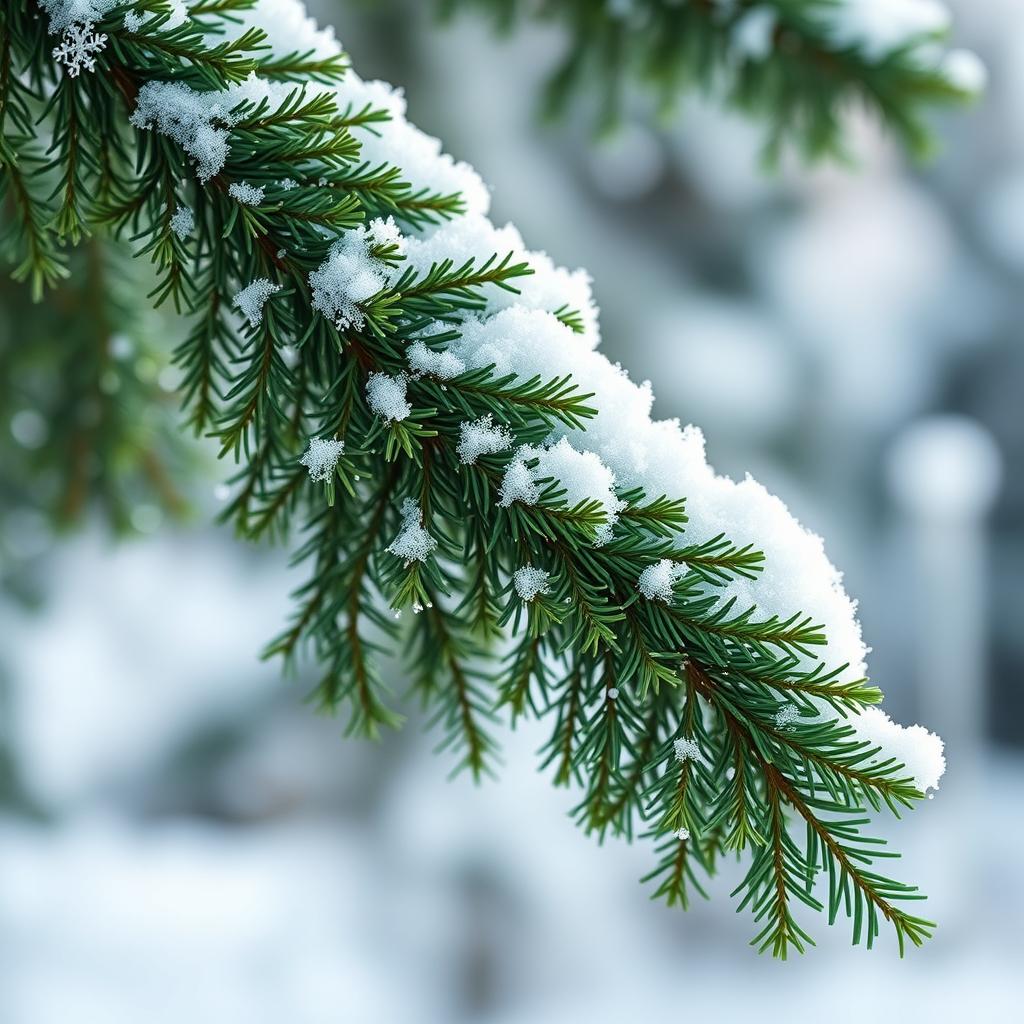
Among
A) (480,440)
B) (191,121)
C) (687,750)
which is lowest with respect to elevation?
(687,750)

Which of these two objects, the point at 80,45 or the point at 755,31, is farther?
the point at 755,31

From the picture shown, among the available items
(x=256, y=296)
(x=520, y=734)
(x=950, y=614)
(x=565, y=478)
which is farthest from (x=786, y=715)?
(x=950, y=614)

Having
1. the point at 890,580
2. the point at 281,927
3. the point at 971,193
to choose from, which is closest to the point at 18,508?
the point at 281,927

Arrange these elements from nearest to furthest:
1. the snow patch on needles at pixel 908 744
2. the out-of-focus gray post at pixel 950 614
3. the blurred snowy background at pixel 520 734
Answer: the snow patch on needles at pixel 908 744 → the blurred snowy background at pixel 520 734 → the out-of-focus gray post at pixel 950 614

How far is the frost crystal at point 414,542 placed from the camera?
0.57 metres

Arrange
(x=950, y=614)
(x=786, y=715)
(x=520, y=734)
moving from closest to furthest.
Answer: (x=786, y=715), (x=520, y=734), (x=950, y=614)

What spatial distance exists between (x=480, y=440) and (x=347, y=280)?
116mm

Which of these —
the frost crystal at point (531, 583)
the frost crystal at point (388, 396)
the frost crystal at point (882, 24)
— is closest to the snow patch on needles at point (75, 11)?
the frost crystal at point (388, 396)

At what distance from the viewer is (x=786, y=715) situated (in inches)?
21.2

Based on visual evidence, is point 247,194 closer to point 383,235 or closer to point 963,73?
point 383,235

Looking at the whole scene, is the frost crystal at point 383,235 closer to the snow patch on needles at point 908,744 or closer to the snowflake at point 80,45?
the snowflake at point 80,45

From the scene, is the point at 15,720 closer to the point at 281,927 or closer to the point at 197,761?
the point at 281,927

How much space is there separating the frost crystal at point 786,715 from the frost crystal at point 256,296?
372mm

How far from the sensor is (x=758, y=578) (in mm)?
567
